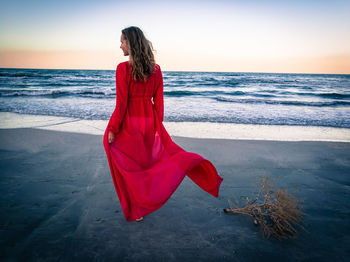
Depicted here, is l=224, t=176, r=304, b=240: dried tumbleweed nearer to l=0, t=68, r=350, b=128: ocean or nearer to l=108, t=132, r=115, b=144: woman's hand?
l=108, t=132, r=115, b=144: woman's hand

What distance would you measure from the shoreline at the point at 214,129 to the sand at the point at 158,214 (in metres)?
1.59

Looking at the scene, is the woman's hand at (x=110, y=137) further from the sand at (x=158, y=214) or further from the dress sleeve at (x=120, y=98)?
the sand at (x=158, y=214)

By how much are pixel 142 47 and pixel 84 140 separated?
3713 millimetres

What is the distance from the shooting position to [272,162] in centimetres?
420

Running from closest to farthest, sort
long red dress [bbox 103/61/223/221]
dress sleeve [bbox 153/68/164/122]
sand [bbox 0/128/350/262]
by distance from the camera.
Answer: sand [bbox 0/128/350/262]
long red dress [bbox 103/61/223/221]
dress sleeve [bbox 153/68/164/122]

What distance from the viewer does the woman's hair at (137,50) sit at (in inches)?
80.7

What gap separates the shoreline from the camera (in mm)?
6035

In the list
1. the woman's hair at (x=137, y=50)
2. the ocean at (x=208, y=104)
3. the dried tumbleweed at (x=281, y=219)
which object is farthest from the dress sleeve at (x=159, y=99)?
the ocean at (x=208, y=104)

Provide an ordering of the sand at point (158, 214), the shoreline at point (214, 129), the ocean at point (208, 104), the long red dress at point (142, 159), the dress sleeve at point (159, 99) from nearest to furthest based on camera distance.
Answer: the sand at point (158, 214) < the long red dress at point (142, 159) < the dress sleeve at point (159, 99) < the shoreline at point (214, 129) < the ocean at point (208, 104)

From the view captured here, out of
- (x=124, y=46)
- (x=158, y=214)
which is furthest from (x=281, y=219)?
(x=124, y=46)

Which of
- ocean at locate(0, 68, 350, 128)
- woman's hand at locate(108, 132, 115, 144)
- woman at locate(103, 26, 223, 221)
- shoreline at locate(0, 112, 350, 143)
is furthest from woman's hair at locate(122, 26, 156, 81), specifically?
ocean at locate(0, 68, 350, 128)

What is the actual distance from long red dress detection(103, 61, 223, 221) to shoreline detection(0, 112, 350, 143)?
3559 millimetres

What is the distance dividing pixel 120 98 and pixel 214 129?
498 centimetres

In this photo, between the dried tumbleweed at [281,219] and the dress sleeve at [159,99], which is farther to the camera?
the dress sleeve at [159,99]
